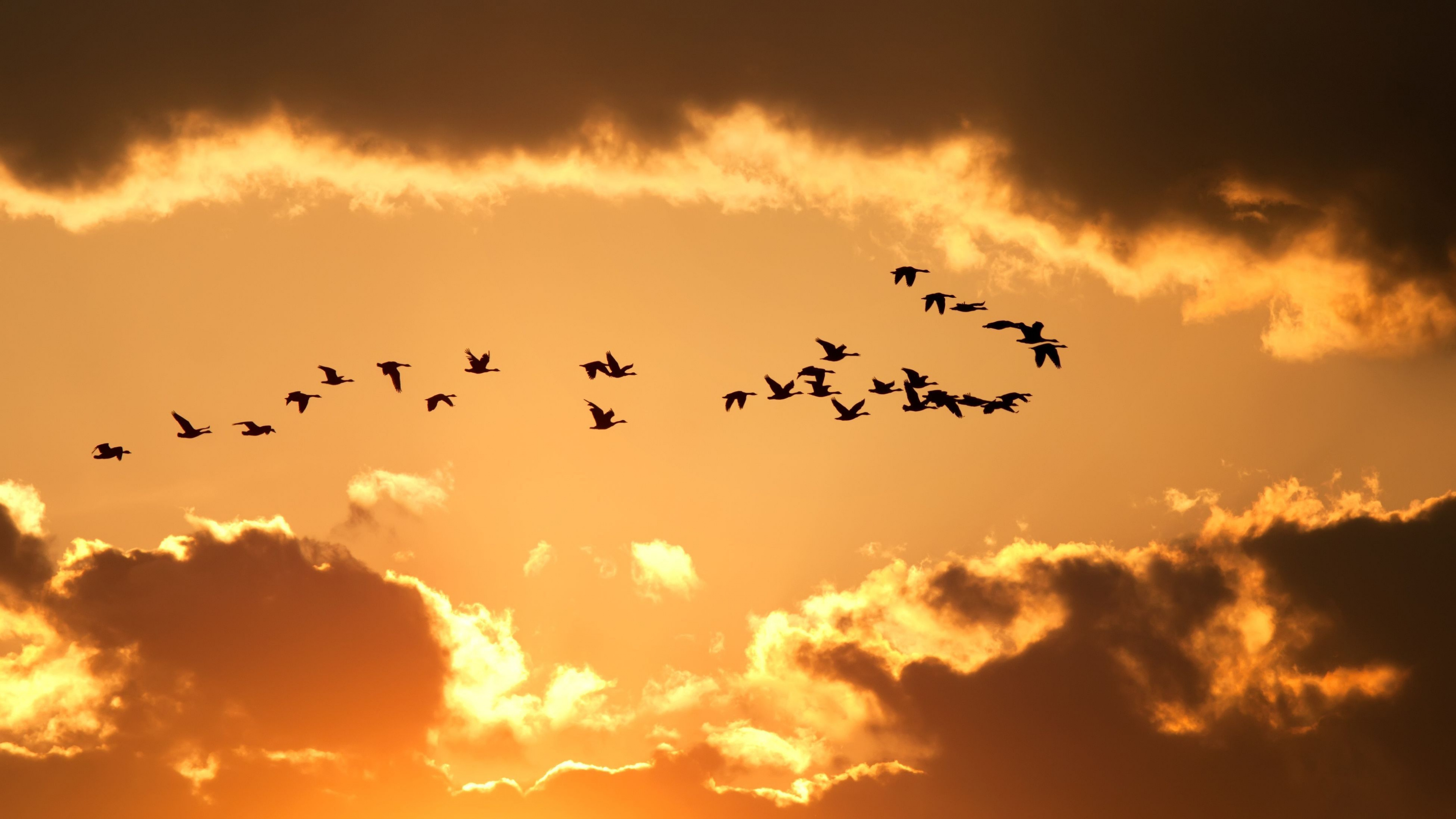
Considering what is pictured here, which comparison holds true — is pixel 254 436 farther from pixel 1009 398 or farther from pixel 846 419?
pixel 1009 398

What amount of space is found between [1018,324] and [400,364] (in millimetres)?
46254

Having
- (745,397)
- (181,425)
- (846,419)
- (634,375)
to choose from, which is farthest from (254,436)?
(846,419)

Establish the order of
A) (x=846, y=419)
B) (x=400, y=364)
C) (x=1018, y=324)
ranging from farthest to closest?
(x=846, y=419), (x=400, y=364), (x=1018, y=324)

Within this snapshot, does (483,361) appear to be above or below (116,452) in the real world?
above

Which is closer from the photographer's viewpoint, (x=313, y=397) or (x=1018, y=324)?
(x=1018, y=324)

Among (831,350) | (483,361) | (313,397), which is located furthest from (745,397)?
(313,397)

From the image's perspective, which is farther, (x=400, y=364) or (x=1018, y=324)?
(x=400, y=364)

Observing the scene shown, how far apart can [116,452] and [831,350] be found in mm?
54292

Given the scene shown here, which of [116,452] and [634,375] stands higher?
[634,375]

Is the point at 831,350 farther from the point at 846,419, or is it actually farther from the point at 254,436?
the point at 254,436

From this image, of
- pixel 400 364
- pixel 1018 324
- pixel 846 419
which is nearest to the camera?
pixel 1018 324

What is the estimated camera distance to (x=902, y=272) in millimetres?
118000

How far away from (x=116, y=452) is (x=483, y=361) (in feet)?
91.9

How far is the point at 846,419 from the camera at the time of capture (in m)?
135
